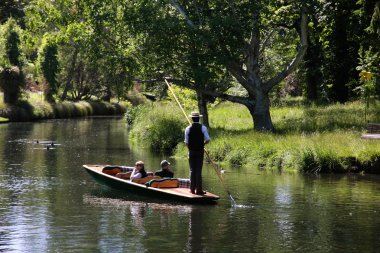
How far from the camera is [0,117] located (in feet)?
180

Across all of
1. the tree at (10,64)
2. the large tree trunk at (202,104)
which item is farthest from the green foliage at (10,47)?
the large tree trunk at (202,104)

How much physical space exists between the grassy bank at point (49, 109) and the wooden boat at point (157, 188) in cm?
3615

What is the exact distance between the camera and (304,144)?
27.0 metres

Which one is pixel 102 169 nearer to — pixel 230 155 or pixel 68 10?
pixel 230 155

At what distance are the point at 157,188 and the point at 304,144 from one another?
9.21 meters

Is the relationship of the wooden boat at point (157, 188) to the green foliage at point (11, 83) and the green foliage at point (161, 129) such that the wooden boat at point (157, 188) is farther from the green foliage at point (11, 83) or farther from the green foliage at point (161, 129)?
the green foliage at point (11, 83)

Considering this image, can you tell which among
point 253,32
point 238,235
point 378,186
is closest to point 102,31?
point 253,32

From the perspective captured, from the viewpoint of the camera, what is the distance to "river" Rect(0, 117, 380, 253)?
1438 cm

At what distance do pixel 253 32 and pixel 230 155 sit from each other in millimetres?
6817

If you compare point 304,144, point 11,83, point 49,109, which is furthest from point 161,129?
point 49,109

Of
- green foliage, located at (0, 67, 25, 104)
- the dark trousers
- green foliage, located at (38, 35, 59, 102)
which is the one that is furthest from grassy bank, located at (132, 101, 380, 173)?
green foliage, located at (38, 35, 59, 102)

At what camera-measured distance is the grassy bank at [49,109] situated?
5669 centimetres

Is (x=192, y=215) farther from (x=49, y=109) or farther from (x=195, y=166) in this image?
(x=49, y=109)

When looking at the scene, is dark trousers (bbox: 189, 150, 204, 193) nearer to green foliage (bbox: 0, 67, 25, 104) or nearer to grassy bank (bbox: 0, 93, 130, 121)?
grassy bank (bbox: 0, 93, 130, 121)
